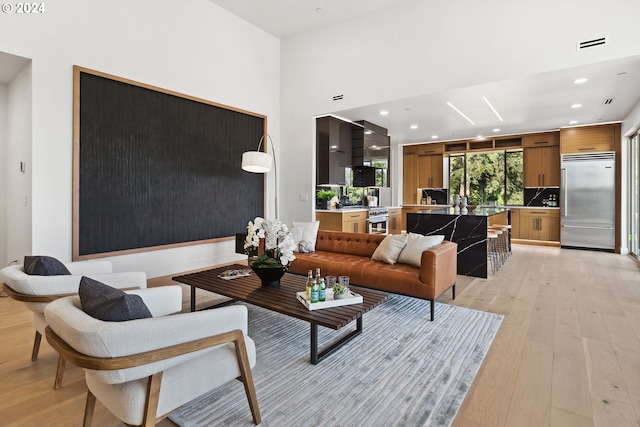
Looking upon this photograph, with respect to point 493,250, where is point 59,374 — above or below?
below

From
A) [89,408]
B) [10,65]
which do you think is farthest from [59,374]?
[10,65]

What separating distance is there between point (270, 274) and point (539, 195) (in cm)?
798

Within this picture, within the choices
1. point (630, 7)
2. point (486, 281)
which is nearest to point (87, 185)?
point (486, 281)

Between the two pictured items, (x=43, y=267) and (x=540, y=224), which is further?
(x=540, y=224)

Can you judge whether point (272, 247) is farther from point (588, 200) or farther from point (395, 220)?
point (588, 200)

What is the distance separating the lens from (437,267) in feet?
10.4

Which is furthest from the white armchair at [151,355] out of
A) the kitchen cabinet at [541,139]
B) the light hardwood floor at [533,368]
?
the kitchen cabinet at [541,139]

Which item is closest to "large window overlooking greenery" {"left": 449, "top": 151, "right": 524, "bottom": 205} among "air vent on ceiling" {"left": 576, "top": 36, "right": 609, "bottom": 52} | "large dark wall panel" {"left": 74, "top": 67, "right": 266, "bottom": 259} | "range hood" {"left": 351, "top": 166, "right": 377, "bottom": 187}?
"range hood" {"left": 351, "top": 166, "right": 377, "bottom": 187}

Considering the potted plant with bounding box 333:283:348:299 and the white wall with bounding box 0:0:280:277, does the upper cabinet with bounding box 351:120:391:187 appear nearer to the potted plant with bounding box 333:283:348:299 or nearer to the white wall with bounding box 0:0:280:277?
the white wall with bounding box 0:0:280:277

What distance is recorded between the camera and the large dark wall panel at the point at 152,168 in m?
4.09

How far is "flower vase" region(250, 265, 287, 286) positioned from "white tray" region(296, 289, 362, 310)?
1.22ft

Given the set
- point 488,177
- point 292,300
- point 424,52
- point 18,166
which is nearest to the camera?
point 292,300

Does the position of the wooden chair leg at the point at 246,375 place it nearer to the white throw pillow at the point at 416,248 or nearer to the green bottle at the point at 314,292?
the green bottle at the point at 314,292

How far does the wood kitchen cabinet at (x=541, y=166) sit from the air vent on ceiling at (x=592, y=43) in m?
4.76
